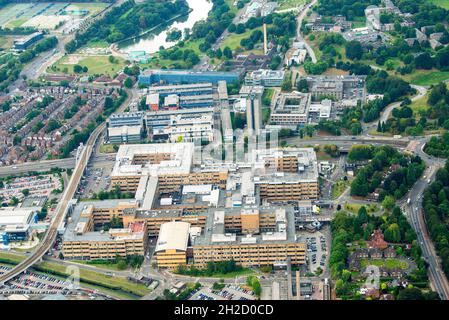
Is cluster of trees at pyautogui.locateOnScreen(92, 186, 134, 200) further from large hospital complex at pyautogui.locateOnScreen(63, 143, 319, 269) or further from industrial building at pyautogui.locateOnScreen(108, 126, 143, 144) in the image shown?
industrial building at pyautogui.locateOnScreen(108, 126, 143, 144)

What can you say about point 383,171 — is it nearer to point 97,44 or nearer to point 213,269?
point 213,269

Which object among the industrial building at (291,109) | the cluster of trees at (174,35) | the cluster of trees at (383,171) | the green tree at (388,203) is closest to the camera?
the green tree at (388,203)

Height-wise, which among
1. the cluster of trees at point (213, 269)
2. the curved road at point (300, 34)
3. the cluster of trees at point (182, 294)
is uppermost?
the cluster of trees at point (182, 294)

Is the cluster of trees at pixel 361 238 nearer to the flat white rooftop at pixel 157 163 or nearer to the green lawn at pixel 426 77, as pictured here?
the flat white rooftop at pixel 157 163

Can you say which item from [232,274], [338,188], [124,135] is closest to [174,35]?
[124,135]

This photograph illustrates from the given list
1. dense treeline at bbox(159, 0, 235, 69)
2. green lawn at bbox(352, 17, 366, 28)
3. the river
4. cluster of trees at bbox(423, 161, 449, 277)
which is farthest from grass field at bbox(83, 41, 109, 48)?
cluster of trees at bbox(423, 161, 449, 277)

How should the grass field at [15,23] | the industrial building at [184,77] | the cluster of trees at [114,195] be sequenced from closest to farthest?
the cluster of trees at [114,195]
the industrial building at [184,77]
the grass field at [15,23]

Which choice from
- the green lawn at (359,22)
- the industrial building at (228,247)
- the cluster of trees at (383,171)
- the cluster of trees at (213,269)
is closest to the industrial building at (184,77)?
the cluster of trees at (383,171)
